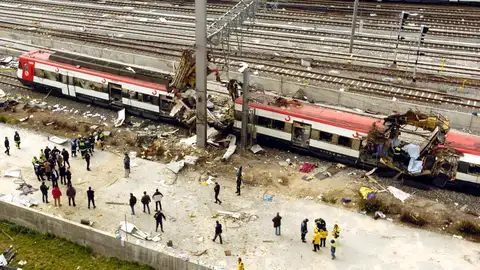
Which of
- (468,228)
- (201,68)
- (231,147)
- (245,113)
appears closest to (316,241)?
(468,228)

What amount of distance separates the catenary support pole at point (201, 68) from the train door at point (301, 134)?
453 cm

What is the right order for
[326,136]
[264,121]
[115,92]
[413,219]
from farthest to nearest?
[115,92] < [264,121] < [326,136] < [413,219]

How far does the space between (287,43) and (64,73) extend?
1730cm

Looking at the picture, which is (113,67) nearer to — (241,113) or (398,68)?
(241,113)

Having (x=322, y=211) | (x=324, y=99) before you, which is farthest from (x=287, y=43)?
(x=322, y=211)

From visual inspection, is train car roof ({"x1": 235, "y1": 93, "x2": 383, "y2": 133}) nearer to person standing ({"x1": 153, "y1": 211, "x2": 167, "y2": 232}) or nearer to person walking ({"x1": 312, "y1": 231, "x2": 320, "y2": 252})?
person walking ({"x1": 312, "y1": 231, "x2": 320, "y2": 252})

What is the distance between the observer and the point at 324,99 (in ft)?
102

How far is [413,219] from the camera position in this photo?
21.2m

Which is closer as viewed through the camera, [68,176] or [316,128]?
[68,176]

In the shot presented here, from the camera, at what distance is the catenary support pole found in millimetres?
24266

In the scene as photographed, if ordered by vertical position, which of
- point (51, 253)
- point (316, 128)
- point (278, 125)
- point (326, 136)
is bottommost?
point (51, 253)

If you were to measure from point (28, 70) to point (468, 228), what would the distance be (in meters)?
26.7

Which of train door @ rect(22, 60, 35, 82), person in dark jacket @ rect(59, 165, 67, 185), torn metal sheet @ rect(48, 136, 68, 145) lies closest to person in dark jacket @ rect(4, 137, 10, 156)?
torn metal sheet @ rect(48, 136, 68, 145)

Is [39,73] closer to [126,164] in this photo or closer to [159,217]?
[126,164]
